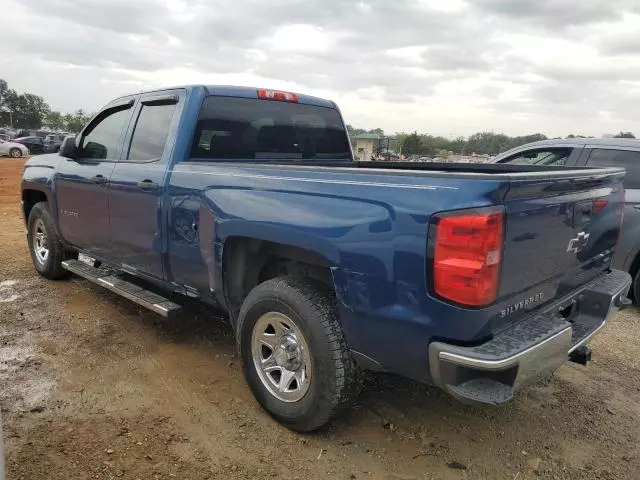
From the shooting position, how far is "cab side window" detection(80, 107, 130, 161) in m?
4.50

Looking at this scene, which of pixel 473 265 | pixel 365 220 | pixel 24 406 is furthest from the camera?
pixel 24 406

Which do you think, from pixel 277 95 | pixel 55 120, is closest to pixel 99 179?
pixel 277 95

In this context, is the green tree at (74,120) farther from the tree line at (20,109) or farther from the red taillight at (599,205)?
the red taillight at (599,205)

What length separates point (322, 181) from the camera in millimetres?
2684

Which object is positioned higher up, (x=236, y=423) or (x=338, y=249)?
(x=338, y=249)

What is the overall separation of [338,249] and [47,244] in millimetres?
4361

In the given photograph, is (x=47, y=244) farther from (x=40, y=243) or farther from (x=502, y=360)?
(x=502, y=360)

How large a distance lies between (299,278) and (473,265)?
112cm

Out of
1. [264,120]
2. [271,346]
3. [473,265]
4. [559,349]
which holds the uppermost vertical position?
[264,120]

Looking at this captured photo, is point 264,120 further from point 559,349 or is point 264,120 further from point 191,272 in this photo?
point 559,349

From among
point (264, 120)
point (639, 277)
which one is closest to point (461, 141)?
point (639, 277)

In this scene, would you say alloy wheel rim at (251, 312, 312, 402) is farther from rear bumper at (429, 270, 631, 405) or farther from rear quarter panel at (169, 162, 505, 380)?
rear bumper at (429, 270, 631, 405)

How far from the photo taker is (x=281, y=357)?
302cm

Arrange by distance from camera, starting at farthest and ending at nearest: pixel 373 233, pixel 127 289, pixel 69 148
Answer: pixel 69 148 → pixel 127 289 → pixel 373 233
